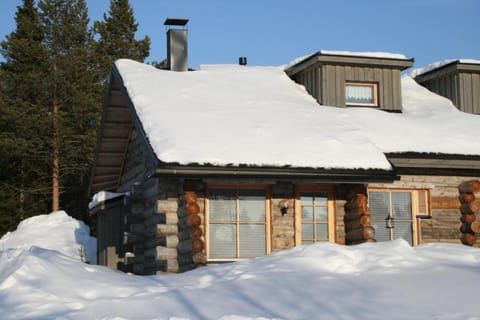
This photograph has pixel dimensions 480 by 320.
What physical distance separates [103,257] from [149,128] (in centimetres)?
490

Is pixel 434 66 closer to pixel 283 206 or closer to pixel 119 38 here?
pixel 283 206

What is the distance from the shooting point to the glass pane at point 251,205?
47.5 feet

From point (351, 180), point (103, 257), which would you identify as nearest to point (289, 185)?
point (351, 180)

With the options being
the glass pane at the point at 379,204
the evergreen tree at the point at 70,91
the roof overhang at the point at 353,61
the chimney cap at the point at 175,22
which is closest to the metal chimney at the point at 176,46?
the chimney cap at the point at 175,22

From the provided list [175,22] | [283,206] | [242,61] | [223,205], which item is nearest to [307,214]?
[283,206]

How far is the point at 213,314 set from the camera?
8.59 meters

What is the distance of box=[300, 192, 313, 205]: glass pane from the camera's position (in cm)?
1499

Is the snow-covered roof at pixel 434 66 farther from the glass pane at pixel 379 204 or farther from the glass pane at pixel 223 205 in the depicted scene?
the glass pane at pixel 223 205

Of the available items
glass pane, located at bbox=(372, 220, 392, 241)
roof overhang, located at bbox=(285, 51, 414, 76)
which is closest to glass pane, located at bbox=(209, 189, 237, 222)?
glass pane, located at bbox=(372, 220, 392, 241)

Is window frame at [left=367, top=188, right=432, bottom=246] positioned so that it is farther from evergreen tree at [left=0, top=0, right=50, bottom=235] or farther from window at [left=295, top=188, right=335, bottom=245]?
evergreen tree at [left=0, top=0, right=50, bottom=235]

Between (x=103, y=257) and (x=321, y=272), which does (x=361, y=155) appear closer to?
(x=321, y=272)

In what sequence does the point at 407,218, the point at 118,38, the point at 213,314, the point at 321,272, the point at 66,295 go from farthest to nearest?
the point at 118,38 < the point at 407,218 < the point at 321,272 < the point at 66,295 < the point at 213,314

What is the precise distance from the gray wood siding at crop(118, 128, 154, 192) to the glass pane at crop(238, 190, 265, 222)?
100 inches

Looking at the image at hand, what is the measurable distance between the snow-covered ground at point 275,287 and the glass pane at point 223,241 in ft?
9.10
